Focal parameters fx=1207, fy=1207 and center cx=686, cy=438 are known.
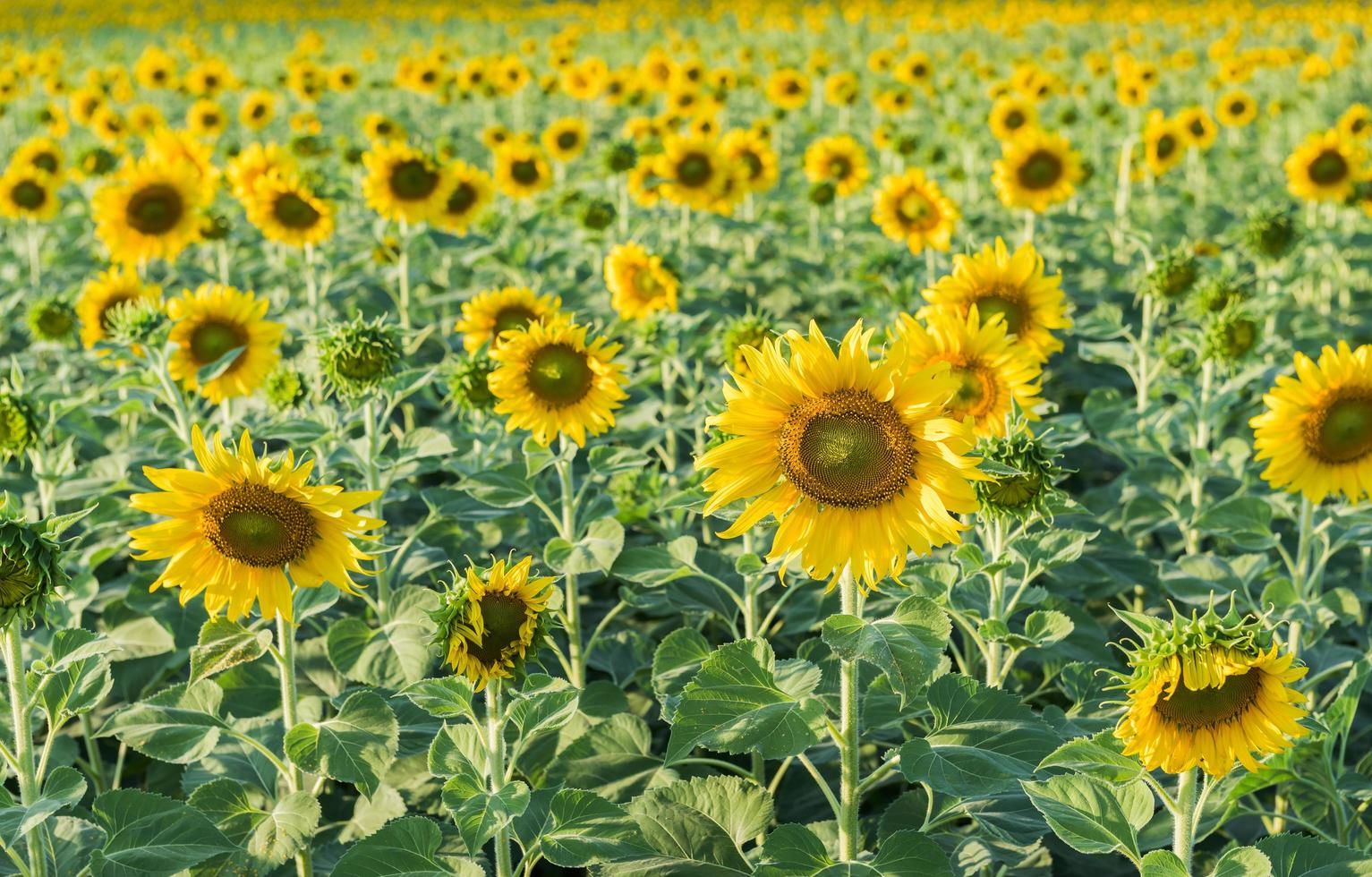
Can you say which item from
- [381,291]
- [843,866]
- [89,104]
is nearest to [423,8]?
[89,104]

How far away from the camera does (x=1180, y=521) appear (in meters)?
3.73

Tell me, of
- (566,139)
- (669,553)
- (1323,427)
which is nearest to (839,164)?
(566,139)

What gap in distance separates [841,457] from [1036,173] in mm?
4607

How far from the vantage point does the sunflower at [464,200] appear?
566cm

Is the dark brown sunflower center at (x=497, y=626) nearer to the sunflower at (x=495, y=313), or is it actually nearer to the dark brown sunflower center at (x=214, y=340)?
the sunflower at (x=495, y=313)

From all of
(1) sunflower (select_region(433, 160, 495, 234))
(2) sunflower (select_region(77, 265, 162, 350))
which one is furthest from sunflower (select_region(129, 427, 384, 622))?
(1) sunflower (select_region(433, 160, 495, 234))

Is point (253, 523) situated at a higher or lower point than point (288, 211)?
lower

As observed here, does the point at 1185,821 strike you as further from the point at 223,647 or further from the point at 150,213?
the point at 150,213

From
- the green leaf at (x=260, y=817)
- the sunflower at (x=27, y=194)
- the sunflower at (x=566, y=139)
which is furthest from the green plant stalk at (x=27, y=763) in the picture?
the sunflower at (x=566, y=139)

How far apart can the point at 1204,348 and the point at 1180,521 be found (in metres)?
0.54

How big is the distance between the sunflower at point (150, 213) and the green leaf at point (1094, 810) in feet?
14.9

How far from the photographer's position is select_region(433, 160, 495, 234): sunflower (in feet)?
18.6

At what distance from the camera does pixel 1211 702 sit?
1.89 m

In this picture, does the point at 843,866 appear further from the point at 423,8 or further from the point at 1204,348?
the point at 423,8
